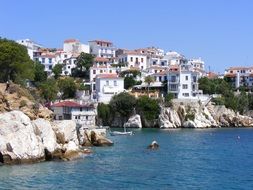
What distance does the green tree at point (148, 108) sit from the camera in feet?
317

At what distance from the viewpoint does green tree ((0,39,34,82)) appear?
71.6 metres

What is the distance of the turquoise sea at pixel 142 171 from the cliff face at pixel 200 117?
39.8 metres

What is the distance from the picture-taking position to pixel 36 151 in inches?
1636

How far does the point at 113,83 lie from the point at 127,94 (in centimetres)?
781

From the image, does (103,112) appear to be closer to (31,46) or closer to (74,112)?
(74,112)

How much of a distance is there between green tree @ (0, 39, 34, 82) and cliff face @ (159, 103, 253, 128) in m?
29.8

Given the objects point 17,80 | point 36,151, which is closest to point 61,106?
point 17,80

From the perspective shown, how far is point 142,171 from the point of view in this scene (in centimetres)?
3859

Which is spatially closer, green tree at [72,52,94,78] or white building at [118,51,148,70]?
green tree at [72,52,94,78]

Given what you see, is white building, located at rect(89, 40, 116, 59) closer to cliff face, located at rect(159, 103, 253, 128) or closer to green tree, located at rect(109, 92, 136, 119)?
green tree, located at rect(109, 92, 136, 119)

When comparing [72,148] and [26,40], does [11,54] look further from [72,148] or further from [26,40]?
[26,40]

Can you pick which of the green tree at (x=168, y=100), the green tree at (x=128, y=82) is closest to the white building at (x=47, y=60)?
the green tree at (x=128, y=82)

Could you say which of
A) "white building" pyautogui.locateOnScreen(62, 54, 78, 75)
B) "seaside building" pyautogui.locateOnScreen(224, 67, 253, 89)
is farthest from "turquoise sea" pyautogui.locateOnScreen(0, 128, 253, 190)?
"seaside building" pyautogui.locateOnScreen(224, 67, 253, 89)

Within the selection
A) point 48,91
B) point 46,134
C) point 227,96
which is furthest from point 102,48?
point 46,134
